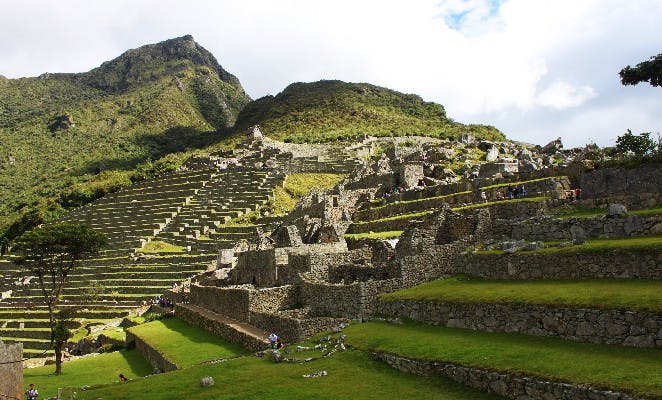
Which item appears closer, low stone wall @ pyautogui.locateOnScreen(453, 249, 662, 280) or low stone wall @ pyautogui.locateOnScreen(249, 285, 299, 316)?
low stone wall @ pyautogui.locateOnScreen(453, 249, 662, 280)

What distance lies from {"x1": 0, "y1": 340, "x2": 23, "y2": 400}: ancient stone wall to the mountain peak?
16286 centimetres

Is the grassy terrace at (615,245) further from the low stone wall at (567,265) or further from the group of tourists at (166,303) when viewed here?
the group of tourists at (166,303)

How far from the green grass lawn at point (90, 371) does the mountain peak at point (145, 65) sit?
149 metres

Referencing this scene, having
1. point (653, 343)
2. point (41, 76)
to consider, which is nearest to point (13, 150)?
point (41, 76)

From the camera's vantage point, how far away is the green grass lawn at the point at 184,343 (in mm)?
21312

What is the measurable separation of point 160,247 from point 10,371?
38829mm

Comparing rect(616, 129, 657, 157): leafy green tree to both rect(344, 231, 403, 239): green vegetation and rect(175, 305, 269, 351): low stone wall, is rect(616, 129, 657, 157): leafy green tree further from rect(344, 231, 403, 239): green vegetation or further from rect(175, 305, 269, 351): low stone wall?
rect(175, 305, 269, 351): low stone wall

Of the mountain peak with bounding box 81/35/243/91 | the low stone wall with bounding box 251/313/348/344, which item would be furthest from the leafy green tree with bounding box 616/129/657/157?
the mountain peak with bounding box 81/35/243/91

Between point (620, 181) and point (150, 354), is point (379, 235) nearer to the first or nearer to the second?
point (620, 181)

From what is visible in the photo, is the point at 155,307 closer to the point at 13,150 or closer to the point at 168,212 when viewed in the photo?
the point at 168,212

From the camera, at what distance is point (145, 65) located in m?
186

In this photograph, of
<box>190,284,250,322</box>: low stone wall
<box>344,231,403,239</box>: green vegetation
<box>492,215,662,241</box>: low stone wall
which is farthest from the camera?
<box>344,231,403,239</box>: green vegetation

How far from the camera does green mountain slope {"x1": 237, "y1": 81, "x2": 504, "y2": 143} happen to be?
280 ft

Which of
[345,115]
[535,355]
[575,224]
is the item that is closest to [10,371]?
[535,355]
